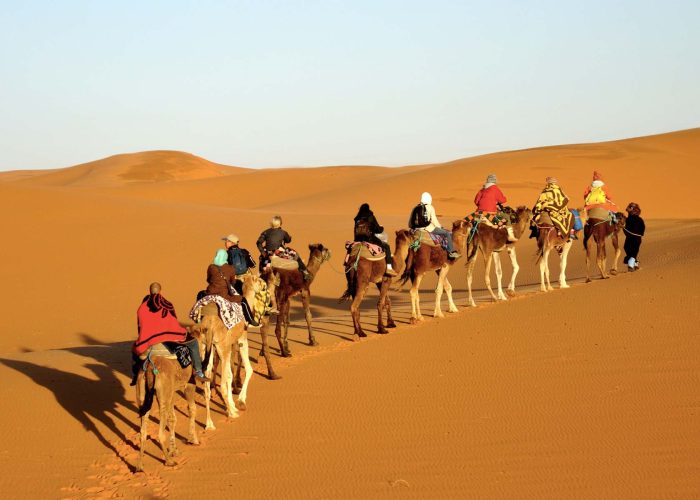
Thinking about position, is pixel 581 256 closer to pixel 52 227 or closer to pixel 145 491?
pixel 52 227

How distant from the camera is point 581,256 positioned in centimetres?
3281

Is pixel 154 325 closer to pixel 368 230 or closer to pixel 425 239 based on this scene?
pixel 368 230

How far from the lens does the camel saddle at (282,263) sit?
53.1 feet

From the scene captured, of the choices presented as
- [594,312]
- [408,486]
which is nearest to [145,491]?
[408,486]

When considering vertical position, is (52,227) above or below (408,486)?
above

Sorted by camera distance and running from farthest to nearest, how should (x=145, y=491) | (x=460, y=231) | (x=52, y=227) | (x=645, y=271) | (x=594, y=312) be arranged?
1. (x=52, y=227)
2. (x=645, y=271)
3. (x=460, y=231)
4. (x=594, y=312)
5. (x=145, y=491)

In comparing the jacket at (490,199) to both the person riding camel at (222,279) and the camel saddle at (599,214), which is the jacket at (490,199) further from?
the person riding camel at (222,279)

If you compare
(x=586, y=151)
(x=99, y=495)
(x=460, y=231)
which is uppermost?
(x=586, y=151)

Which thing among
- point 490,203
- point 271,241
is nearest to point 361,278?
point 271,241

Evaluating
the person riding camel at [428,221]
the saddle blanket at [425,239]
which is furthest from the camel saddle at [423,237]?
the person riding camel at [428,221]

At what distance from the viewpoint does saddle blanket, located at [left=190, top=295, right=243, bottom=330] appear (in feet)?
40.4

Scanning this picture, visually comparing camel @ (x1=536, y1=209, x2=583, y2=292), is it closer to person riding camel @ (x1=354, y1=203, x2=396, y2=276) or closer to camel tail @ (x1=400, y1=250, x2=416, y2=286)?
camel tail @ (x1=400, y1=250, x2=416, y2=286)

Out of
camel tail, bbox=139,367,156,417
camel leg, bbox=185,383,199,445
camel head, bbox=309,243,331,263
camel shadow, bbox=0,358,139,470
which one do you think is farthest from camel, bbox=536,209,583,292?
camel tail, bbox=139,367,156,417

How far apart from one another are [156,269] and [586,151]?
1898 inches
